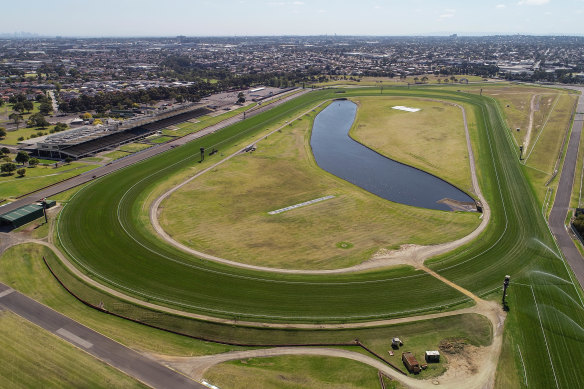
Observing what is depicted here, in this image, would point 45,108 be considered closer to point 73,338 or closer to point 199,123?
point 199,123

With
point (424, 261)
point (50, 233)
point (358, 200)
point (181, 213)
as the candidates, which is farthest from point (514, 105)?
point (50, 233)

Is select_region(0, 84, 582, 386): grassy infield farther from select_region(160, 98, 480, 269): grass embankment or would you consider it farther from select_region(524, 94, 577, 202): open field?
select_region(524, 94, 577, 202): open field

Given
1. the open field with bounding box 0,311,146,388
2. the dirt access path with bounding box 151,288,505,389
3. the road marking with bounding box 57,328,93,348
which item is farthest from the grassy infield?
the road marking with bounding box 57,328,93,348

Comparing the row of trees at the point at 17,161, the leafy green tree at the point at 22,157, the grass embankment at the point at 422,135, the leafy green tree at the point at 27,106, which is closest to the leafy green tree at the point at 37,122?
the leafy green tree at the point at 27,106

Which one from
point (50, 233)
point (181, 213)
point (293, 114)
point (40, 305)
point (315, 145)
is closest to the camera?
A: point (40, 305)

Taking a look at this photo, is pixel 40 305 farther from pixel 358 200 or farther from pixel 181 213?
pixel 358 200

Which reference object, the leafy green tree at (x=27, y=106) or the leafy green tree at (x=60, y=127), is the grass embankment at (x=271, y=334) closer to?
the leafy green tree at (x=60, y=127)

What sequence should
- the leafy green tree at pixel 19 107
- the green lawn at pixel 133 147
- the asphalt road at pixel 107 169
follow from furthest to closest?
the leafy green tree at pixel 19 107 < the green lawn at pixel 133 147 < the asphalt road at pixel 107 169
